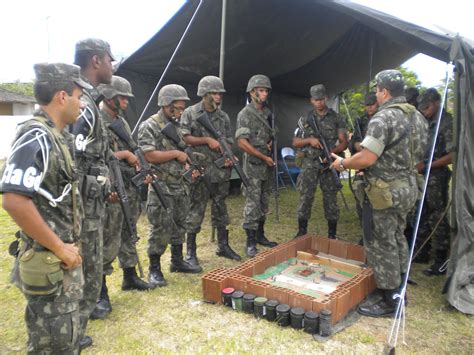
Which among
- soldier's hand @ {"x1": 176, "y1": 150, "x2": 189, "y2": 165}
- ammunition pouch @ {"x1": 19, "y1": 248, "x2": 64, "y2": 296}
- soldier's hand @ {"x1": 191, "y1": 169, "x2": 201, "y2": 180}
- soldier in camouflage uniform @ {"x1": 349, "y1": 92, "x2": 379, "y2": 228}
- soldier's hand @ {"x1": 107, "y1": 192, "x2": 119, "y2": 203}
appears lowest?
ammunition pouch @ {"x1": 19, "y1": 248, "x2": 64, "y2": 296}

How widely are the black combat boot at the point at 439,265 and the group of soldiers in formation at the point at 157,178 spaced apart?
15 mm

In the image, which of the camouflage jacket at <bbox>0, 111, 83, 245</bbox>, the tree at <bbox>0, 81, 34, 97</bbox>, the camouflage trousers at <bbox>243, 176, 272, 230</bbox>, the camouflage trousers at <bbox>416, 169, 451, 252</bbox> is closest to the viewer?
the camouflage jacket at <bbox>0, 111, 83, 245</bbox>

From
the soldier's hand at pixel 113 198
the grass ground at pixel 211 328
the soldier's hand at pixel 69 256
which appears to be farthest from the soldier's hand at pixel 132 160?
the soldier's hand at pixel 69 256

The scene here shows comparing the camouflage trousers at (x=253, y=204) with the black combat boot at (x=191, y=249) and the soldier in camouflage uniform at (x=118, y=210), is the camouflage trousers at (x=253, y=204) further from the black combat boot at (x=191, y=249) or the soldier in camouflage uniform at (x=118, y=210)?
the soldier in camouflage uniform at (x=118, y=210)

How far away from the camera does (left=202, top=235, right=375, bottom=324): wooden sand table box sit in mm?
3536

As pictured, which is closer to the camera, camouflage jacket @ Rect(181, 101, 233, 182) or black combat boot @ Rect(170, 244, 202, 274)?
black combat boot @ Rect(170, 244, 202, 274)

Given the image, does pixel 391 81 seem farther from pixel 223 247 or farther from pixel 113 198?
pixel 223 247

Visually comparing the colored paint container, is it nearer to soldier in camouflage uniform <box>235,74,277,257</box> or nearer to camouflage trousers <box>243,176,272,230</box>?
soldier in camouflage uniform <box>235,74,277,257</box>

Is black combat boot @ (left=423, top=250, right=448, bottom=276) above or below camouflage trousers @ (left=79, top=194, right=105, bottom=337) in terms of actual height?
below

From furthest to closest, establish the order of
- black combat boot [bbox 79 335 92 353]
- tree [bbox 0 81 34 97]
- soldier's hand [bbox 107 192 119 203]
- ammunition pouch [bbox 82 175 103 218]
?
1. tree [bbox 0 81 34 97]
2. soldier's hand [bbox 107 192 119 203]
3. black combat boot [bbox 79 335 92 353]
4. ammunition pouch [bbox 82 175 103 218]

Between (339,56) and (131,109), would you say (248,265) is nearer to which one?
(131,109)

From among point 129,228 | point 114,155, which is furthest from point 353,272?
point 114,155

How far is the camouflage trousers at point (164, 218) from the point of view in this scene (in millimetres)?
4129

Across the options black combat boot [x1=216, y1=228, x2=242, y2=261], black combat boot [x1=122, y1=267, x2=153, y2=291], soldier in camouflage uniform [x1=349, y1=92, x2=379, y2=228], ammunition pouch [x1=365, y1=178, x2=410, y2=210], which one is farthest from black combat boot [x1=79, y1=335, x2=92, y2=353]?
soldier in camouflage uniform [x1=349, y1=92, x2=379, y2=228]
